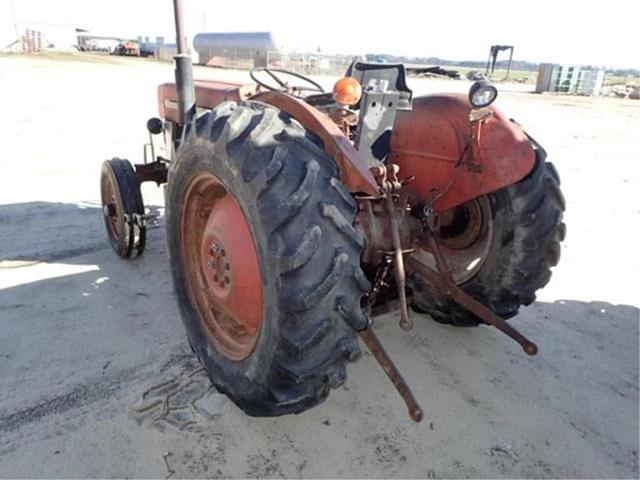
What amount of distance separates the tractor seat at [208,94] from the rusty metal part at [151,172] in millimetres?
392

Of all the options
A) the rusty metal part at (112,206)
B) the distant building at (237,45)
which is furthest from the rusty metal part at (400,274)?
the distant building at (237,45)

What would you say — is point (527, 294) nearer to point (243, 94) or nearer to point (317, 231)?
point (317, 231)

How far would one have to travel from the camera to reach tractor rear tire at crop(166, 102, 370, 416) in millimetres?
1618

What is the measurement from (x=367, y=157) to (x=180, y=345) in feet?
4.72

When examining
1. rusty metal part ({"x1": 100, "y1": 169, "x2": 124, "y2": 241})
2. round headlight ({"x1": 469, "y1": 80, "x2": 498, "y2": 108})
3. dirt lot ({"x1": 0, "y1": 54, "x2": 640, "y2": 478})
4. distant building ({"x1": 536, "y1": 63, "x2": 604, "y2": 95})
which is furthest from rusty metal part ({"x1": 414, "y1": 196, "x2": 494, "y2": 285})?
distant building ({"x1": 536, "y1": 63, "x2": 604, "y2": 95})

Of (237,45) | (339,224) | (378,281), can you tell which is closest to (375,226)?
(378,281)

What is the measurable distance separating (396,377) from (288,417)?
2.01 ft

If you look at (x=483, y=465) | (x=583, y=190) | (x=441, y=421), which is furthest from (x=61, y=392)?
(x=583, y=190)

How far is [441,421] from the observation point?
228cm

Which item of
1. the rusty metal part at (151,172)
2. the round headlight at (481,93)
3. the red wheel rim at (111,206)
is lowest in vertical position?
the red wheel rim at (111,206)

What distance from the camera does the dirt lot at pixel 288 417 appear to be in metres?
2.03

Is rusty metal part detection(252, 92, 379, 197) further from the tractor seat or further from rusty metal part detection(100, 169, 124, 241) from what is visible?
rusty metal part detection(100, 169, 124, 241)

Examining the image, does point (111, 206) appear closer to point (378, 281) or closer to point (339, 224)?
point (378, 281)

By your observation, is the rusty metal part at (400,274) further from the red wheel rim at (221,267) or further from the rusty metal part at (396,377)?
the red wheel rim at (221,267)
